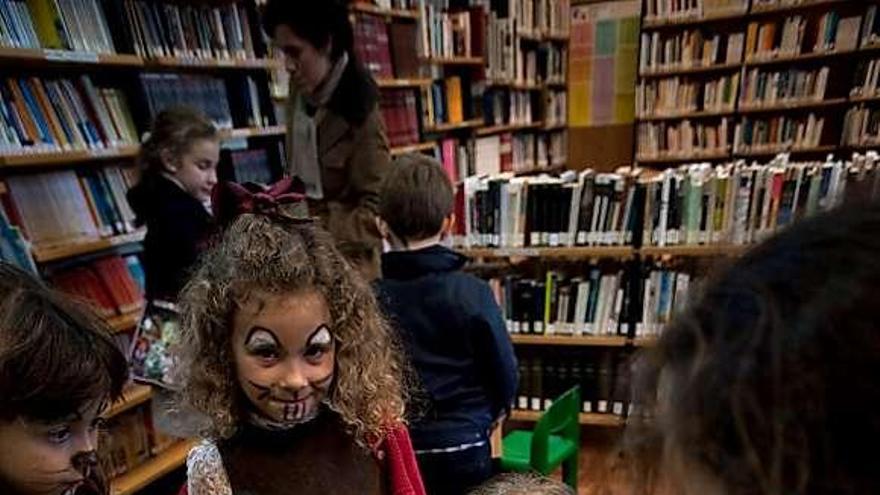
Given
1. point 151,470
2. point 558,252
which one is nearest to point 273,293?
point 151,470

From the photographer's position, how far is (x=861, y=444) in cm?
32

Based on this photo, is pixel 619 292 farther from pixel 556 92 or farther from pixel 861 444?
pixel 556 92

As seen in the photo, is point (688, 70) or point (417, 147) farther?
point (688, 70)

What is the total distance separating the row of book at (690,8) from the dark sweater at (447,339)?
4221mm

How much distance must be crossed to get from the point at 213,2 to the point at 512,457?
6.84 feet

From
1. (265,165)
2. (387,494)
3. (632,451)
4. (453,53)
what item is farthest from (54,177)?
(453,53)

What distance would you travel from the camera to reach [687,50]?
16.1 ft

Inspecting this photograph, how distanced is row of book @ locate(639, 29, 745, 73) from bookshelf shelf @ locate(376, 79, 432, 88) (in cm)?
231

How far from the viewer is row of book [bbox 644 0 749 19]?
4.64 meters

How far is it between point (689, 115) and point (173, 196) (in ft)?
14.7

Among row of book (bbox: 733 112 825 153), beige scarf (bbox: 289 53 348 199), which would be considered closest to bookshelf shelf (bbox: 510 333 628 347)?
beige scarf (bbox: 289 53 348 199)

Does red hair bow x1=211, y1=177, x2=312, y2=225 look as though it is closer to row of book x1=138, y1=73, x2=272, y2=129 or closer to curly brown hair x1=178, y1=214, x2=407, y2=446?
curly brown hair x1=178, y1=214, x2=407, y2=446

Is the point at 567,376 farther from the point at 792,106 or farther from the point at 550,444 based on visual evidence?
the point at 792,106

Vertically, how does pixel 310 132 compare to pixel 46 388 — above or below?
above
